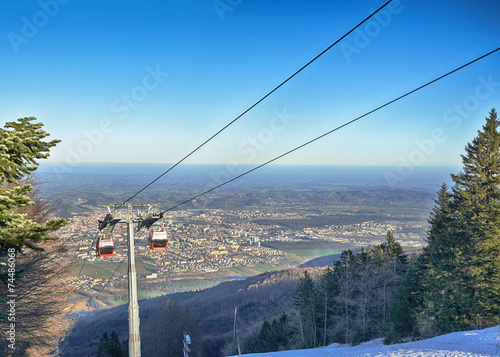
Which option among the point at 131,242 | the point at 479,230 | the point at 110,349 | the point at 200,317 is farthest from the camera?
the point at 200,317

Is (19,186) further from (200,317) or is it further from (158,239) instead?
(200,317)

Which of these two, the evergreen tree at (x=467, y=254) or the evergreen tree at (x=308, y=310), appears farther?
the evergreen tree at (x=308, y=310)

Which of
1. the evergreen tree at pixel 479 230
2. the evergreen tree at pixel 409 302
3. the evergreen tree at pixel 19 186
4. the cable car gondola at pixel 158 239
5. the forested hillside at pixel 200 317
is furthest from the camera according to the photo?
the forested hillside at pixel 200 317

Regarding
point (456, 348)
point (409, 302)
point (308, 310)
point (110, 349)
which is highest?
point (456, 348)

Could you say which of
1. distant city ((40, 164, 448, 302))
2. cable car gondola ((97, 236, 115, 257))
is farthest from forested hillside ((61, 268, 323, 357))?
cable car gondola ((97, 236, 115, 257))

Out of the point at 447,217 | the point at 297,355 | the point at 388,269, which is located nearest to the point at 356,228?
the point at 388,269

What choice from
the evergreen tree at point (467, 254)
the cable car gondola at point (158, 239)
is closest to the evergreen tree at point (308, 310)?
→ the evergreen tree at point (467, 254)

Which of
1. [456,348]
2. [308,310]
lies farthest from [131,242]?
[308,310]

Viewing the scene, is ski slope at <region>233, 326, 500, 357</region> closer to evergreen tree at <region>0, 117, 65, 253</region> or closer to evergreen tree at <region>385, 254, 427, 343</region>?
evergreen tree at <region>0, 117, 65, 253</region>

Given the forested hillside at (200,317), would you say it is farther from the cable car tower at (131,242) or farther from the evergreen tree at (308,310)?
the cable car tower at (131,242)
